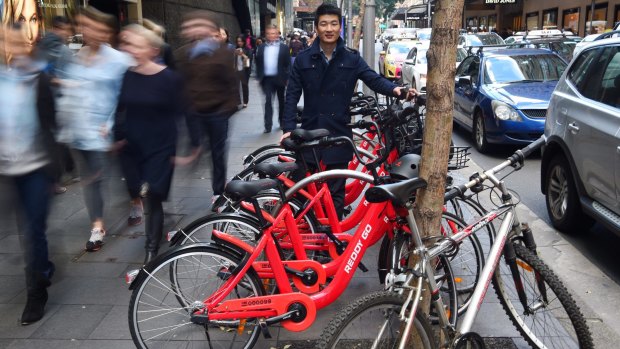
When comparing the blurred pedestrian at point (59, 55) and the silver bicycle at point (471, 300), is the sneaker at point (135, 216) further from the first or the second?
the silver bicycle at point (471, 300)

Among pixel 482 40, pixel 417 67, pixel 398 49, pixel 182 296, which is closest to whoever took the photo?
pixel 182 296

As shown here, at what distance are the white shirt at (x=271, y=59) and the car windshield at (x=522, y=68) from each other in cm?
376

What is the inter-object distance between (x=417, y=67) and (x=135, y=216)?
12423mm

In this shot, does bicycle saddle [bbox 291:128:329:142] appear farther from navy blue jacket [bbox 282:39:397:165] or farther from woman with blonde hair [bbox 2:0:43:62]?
woman with blonde hair [bbox 2:0:43:62]

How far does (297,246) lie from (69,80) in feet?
8.58

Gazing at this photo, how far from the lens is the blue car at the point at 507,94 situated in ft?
29.9

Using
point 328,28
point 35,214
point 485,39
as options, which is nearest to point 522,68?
point 328,28

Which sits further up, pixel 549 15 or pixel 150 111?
pixel 549 15

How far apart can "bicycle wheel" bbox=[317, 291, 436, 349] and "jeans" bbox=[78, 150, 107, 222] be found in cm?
317

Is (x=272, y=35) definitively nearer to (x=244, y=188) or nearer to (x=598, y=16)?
(x=244, y=188)

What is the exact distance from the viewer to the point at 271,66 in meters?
11.0

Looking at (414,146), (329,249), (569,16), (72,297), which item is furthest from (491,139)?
(569,16)

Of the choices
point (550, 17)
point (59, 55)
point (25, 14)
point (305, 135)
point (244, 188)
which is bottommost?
point (244, 188)

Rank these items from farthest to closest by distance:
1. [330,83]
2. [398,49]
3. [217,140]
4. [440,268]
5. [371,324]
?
1. [398,49]
2. [217,140]
3. [330,83]
4. [440,268]
5. [371,324]
